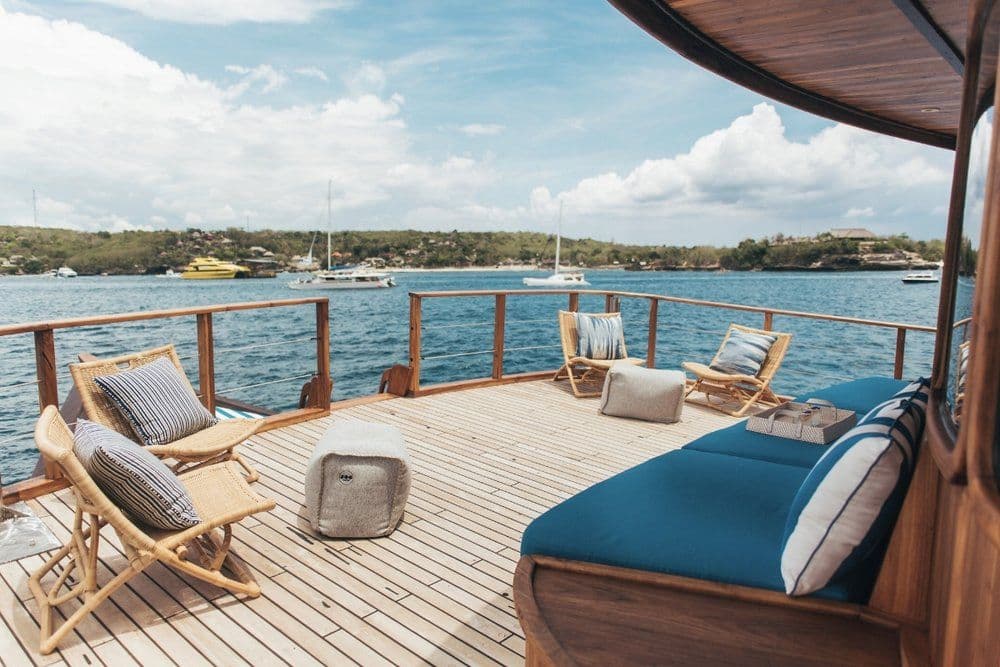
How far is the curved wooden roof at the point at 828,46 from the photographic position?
85.4 inches

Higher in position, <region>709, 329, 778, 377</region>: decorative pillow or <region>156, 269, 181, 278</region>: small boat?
<region>709, 329, 778, 377</region>: decorative pillow

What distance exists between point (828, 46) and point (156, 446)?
3.41 m

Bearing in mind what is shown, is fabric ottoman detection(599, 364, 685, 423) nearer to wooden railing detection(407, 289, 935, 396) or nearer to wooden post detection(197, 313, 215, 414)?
wooden railing detection(407, 289, 935, 396)

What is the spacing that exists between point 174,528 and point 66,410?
3279 mm

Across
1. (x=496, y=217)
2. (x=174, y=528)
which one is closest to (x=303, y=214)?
(x=496, y=217)

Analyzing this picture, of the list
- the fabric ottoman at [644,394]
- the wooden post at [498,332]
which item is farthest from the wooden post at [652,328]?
the wooden post at [498,332]

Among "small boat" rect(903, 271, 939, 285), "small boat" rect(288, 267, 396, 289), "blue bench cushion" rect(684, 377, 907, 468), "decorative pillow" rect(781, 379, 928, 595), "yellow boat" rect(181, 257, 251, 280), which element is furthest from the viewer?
"small boat" rect(288, 267, 396, 289)

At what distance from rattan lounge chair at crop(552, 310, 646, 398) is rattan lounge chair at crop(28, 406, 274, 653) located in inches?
136

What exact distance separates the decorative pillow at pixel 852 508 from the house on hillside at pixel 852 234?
1755cm

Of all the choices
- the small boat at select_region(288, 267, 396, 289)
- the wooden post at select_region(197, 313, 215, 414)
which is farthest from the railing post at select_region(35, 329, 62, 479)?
the small boat at select_region(288, 267, 396, 289)

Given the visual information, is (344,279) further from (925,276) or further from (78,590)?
(78,590)

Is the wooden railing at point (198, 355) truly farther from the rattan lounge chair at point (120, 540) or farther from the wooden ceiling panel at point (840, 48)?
the wooden ceiling panel at point (840, 48)

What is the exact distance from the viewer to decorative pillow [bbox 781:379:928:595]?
137 cm

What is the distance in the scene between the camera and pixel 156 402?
3.12m
